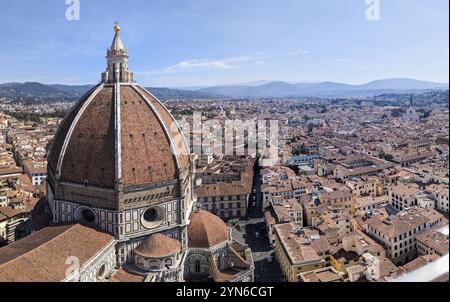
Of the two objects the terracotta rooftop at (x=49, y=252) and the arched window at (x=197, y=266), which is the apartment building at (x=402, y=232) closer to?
the arched window at (x=197, y=266)

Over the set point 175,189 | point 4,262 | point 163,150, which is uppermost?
point 163,150

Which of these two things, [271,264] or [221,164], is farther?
[221,164]

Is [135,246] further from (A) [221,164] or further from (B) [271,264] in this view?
(A) [221,164]

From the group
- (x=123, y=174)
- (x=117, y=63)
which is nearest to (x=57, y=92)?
(x=117, y=63)

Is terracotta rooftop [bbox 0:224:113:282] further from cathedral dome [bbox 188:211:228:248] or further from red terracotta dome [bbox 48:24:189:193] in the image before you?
cathedral dome [bbox 188:211:228:248]

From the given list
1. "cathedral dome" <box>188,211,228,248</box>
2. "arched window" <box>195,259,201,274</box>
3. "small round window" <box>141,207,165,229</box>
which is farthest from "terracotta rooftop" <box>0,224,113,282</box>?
"arched window" <box>195,259,201,274</box>
